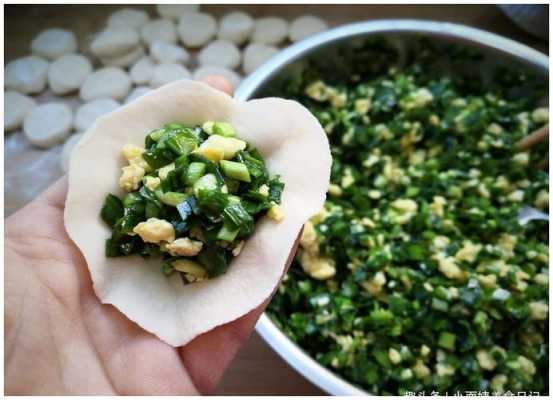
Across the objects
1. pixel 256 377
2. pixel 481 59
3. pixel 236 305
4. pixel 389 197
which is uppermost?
pixel 481 59

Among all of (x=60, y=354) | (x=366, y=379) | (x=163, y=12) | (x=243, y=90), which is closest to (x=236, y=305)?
(x=60, y=354)

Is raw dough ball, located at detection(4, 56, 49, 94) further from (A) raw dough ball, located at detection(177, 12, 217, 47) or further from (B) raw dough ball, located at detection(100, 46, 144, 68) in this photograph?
(A) raw dough ball, located at detection(177, 12, 217, 47)

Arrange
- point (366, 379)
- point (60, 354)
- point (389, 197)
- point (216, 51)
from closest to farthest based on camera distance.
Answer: point (60, 354) < point (366, 379) < point (389, 197) < point (216, 51)

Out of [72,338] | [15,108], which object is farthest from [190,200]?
[15,108]

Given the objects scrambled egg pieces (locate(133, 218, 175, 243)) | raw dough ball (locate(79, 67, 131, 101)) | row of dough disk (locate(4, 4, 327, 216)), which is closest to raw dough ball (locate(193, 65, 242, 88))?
row of dough disk (locate(4, 4, 327, 216))

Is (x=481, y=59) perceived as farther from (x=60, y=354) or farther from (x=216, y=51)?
(x=60, y=354)
